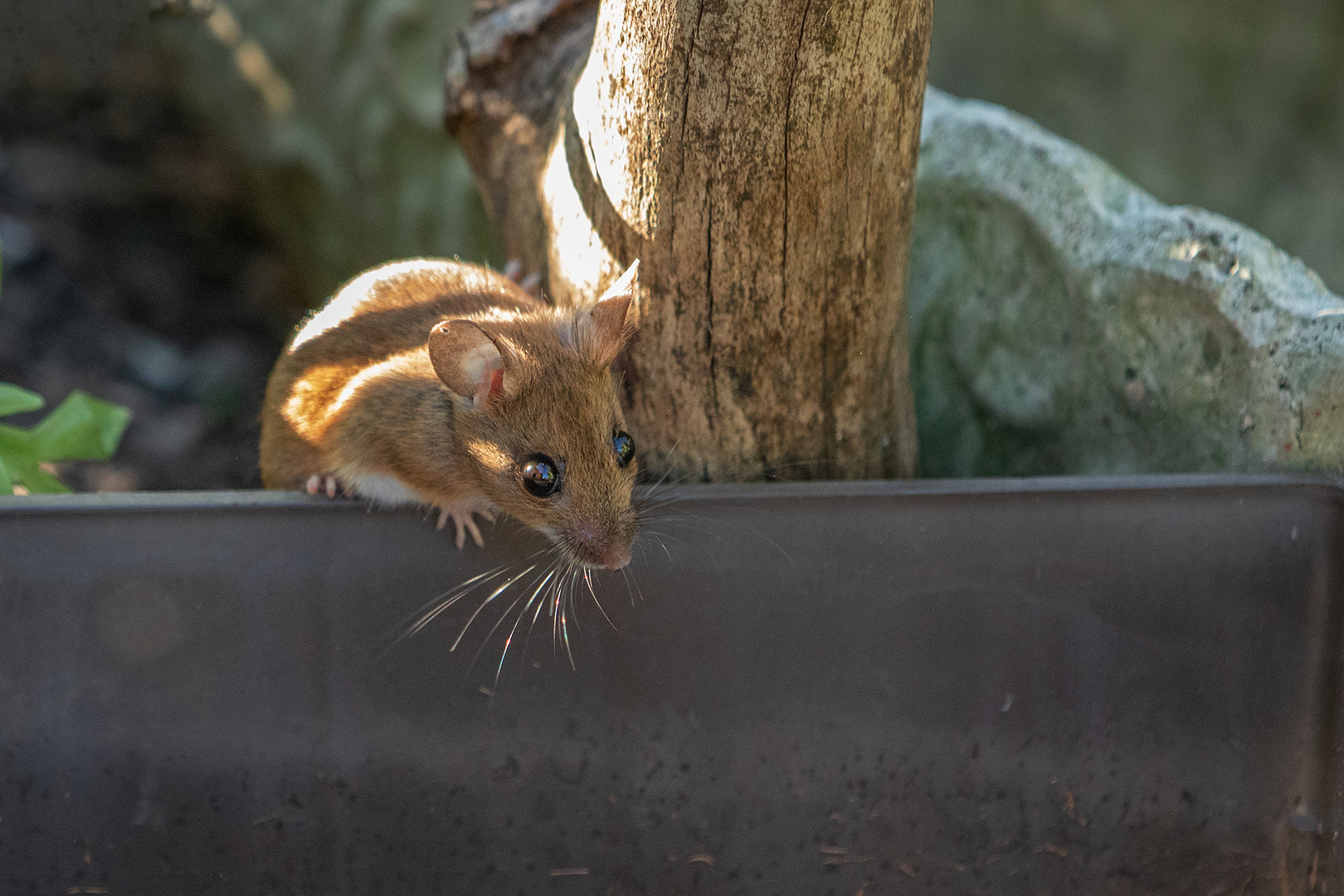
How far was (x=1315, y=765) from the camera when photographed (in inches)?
69.7

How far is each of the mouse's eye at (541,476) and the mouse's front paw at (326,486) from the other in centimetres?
33

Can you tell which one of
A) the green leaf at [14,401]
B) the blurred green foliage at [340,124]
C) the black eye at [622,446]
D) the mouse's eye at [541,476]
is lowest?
the green leaf at [14,401]

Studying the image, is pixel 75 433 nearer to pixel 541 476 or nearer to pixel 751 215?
pixel 541 476

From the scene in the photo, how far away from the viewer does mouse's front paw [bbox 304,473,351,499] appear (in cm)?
190

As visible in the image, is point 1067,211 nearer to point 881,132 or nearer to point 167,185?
point 881,132

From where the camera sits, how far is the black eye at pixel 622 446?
1.87 m

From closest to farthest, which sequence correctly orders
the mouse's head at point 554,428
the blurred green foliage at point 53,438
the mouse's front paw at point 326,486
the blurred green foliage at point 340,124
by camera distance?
1. the mouse's head at point 554,428
2. the mouse's front paw at point 326,486
3. the blurred green foliage at point 53,438
4. the blurred green foliage at point 340,124

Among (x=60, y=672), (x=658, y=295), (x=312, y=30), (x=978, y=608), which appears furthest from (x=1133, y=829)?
(x=312, y=30)

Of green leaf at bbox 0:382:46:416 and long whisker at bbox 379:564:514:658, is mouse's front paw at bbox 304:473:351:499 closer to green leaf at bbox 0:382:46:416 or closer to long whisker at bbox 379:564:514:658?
long whisker at bbox 379:564:514:658

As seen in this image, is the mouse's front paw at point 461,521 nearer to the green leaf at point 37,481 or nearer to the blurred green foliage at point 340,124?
the green leaf at point 37,481

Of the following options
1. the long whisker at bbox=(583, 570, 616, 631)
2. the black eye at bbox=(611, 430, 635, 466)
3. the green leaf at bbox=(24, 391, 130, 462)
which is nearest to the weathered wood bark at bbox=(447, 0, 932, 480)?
A: the black eye at bbox=(611, 430, 635, 466)

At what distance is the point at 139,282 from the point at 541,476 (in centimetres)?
316

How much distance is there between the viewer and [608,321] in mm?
1842

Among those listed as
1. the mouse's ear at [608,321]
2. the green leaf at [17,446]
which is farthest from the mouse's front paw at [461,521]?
the green leaf at [17,446]
